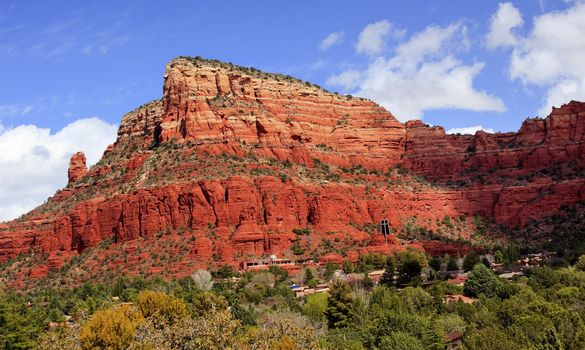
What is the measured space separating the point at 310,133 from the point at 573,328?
285 feet

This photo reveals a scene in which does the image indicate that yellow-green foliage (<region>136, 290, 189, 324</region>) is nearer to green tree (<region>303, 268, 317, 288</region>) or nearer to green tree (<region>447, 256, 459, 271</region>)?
green tree (<region>303, 268, 317, 288</region>)

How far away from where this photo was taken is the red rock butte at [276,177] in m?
118

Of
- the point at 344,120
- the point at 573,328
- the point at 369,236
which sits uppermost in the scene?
the point at 344,120

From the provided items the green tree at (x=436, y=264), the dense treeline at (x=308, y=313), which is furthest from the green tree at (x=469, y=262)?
the green tree at (x=436, y=264)

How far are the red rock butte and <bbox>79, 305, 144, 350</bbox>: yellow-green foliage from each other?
192ft

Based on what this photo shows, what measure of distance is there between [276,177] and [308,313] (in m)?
41.6

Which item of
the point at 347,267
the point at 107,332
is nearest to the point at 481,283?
the point at 347,267

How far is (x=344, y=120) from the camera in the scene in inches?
5960

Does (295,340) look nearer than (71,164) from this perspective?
Yes

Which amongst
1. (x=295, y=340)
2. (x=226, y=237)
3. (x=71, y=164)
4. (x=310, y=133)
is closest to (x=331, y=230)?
(x=226, y=237)

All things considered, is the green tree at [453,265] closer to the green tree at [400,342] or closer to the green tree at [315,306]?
the green tree at [315,306]

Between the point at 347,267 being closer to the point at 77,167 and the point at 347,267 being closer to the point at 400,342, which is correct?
the point at 400,342

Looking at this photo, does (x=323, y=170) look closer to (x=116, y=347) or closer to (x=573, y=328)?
(x=573, y=328)

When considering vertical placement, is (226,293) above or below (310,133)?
below
